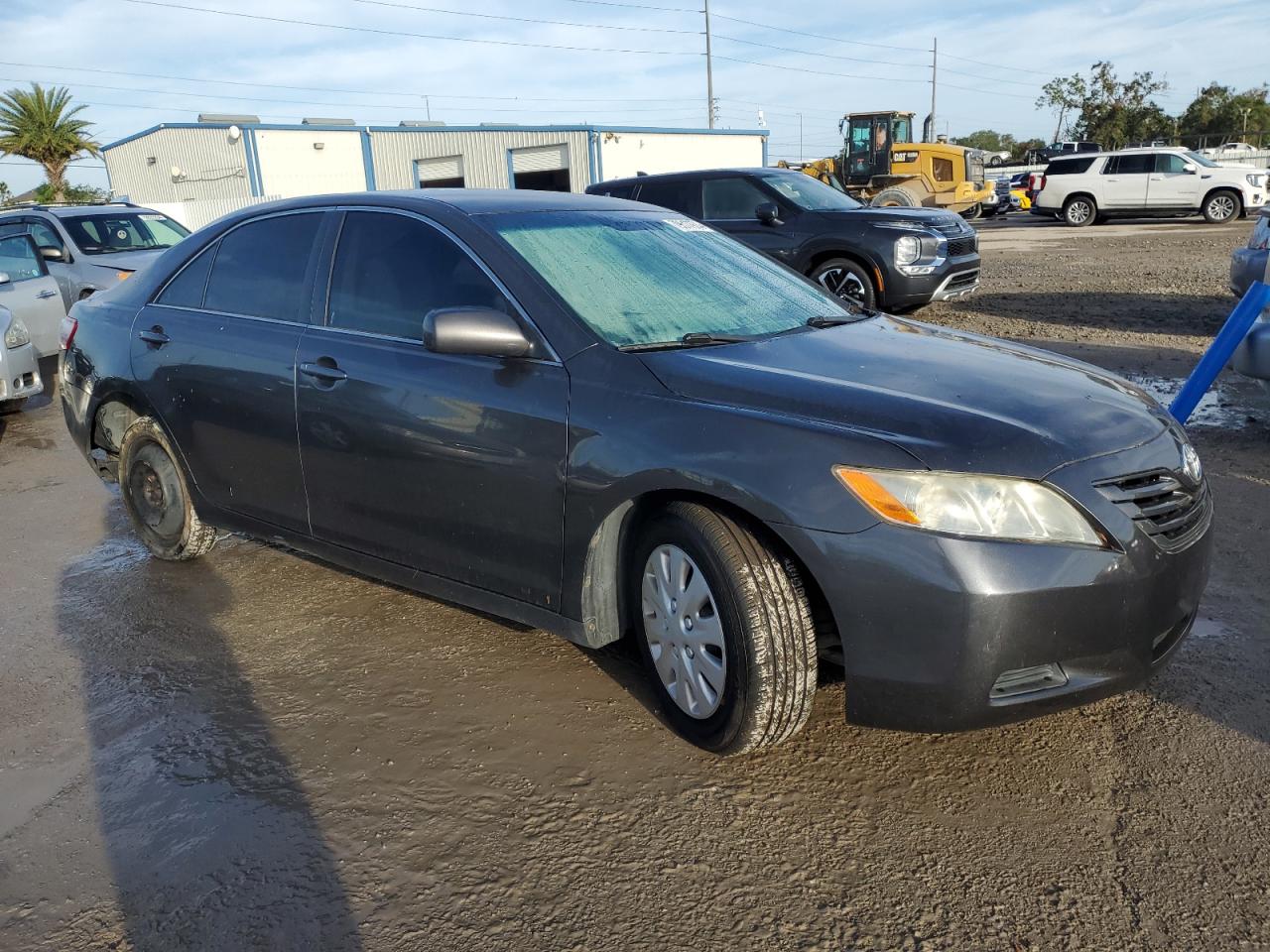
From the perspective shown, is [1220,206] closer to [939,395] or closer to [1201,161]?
[1201,161]

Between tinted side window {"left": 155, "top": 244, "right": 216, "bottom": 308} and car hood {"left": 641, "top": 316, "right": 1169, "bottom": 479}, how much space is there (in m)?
2.39

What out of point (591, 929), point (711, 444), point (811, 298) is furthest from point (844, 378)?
point (591, 929)

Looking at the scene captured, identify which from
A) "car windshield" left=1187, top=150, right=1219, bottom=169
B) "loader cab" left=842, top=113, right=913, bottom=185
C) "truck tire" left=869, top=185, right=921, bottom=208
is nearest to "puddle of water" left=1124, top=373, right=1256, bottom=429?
"truck tire" left=869, top=185, right=921, bottom=208

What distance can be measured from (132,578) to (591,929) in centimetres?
333

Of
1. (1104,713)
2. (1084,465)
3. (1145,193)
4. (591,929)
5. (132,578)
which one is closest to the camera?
(591,929)

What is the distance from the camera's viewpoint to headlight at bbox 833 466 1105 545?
8.27 ft

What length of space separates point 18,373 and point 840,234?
751cm

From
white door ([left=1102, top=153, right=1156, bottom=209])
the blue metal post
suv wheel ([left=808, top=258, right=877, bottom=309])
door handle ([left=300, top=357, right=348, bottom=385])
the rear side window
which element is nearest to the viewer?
door handle ([left=300, top=357, right=348, bottom=385])

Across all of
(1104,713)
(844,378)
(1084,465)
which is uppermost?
(844,378)

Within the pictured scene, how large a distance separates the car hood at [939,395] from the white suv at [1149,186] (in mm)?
25162

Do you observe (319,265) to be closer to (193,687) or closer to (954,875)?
(193,687)

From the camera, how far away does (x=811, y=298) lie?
405 cm

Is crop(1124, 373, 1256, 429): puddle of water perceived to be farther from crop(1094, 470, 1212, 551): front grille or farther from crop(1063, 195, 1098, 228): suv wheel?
crop(1063, 195, 1098, 228): suv wheel

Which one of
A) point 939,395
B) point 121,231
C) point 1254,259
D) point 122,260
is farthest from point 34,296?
point 1254,259
